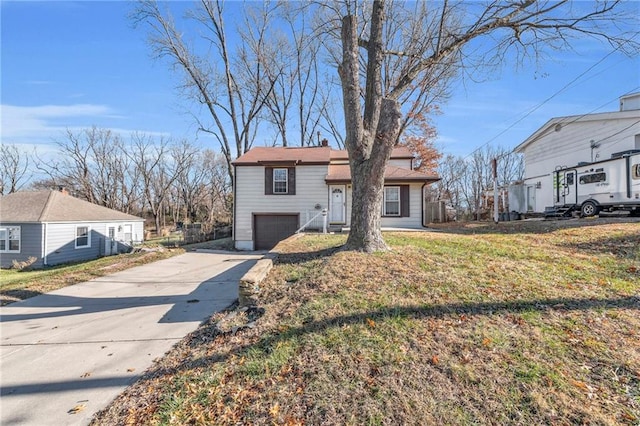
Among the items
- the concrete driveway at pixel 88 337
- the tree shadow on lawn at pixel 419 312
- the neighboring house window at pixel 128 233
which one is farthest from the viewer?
the neighboring house window at pixel 128 233

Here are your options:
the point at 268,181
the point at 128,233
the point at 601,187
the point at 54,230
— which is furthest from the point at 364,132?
the point at 128,233

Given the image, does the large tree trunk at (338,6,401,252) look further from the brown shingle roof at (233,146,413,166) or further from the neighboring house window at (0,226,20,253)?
the neighboring house window at (0,226,20,253)

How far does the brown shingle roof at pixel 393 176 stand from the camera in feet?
48.9

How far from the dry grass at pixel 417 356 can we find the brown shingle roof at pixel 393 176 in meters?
10.1

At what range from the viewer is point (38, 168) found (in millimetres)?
32562

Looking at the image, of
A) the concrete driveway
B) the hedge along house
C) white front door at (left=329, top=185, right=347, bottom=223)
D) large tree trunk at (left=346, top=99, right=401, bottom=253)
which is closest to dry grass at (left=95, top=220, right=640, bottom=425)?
the concrete driveway

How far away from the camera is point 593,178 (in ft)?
41.0

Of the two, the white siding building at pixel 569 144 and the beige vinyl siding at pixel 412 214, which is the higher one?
the white siding building at pixel 569 144

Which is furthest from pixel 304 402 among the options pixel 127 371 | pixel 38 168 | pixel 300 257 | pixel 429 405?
pixel 38 168

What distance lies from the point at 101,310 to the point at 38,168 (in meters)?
37.0

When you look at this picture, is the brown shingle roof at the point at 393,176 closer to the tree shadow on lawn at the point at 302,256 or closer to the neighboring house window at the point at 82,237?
the tree shadow on lawn at the point at 302,256

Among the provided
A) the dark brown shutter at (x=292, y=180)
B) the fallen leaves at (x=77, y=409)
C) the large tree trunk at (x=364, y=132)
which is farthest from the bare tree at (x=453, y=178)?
the fallen leaves at (x=77, y=409)

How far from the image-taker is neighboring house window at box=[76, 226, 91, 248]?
1897 centimetres

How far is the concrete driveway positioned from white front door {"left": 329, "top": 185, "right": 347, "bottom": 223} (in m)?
7.94
